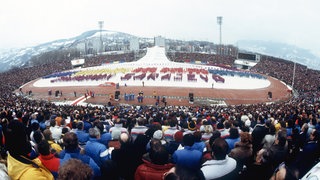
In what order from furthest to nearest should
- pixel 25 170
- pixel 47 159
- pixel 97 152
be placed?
pixel 97 152, pixel 47 159, pixel 25 170

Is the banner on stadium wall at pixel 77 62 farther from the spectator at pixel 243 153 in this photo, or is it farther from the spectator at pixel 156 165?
the spectator at pixel 156 165

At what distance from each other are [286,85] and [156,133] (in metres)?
59.5

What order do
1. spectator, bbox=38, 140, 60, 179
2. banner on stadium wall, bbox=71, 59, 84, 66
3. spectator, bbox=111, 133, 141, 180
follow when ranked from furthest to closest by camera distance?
banner on stadium wall, bbox=71, 59, 84, 66
spectator, bbox=111, 133, 141, 180
spectator, bbox=38, 140, 60, 179

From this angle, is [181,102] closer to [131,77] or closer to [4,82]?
[131,77]

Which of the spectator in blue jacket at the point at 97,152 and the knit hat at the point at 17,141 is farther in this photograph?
the spectator in blue jacket at the point at 97,152

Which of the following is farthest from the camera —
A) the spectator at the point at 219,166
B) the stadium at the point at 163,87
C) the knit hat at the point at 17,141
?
the stadium at the point at 163,87

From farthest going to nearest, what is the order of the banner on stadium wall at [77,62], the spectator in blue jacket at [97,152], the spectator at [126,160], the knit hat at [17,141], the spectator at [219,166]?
the banner on stadium wall at [77,62]
the spectator in blue jacket at [97,152]
the spectator at [126,160]
the spectator at [219,166]
the knit hat at [17,141]

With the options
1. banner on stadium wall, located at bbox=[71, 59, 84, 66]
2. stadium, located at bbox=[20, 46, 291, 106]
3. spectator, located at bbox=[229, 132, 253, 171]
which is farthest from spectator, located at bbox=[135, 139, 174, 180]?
banner on stadium wall, located at bbox=[71, 59, 84, 66]

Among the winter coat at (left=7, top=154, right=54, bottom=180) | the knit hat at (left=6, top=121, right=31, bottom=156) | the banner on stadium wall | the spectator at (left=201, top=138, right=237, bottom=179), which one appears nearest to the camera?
the winter coat at (left=7, top=154, right=54, bottom=180)

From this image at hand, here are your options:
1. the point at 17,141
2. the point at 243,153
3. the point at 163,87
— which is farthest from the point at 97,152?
the point at 163,87

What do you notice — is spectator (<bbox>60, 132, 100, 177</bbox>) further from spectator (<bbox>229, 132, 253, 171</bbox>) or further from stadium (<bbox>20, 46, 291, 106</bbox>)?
stadium (<bbox>20, 46, 291, 106</bbox>)

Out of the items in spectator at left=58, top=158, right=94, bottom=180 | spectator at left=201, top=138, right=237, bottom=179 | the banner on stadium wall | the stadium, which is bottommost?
the stadium

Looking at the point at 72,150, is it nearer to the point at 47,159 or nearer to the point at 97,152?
the point at 47,159

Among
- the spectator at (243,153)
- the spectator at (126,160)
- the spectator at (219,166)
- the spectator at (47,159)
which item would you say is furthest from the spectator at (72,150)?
the spectator at (243,153)
